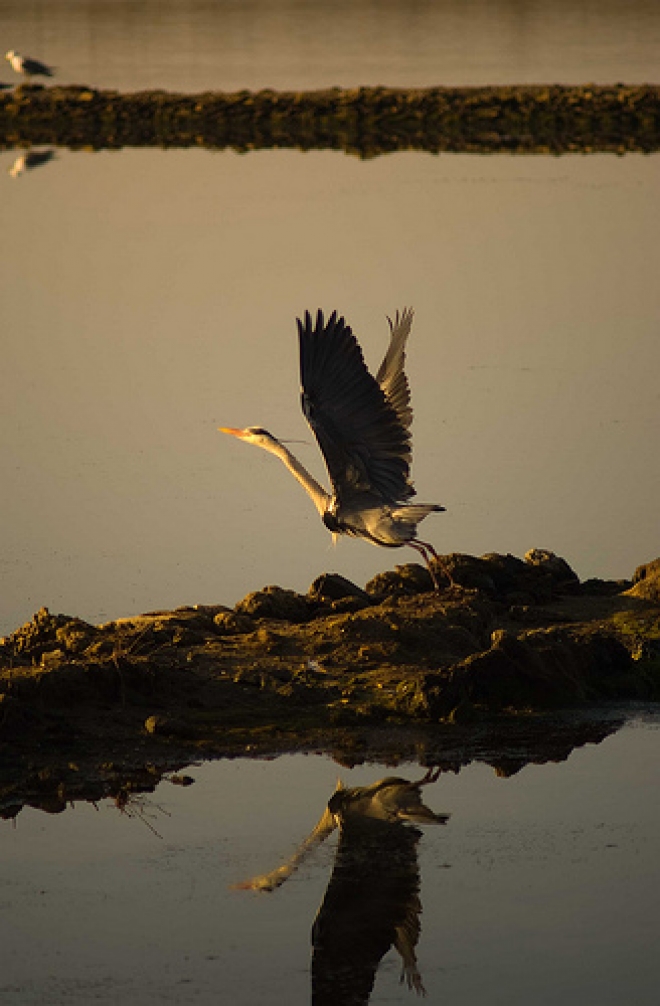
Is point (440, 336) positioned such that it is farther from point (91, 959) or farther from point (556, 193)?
point (91, 959)

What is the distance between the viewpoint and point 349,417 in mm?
11969

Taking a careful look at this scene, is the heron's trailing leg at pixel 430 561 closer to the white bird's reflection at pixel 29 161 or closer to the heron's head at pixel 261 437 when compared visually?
the heron's head at pixel 261 437

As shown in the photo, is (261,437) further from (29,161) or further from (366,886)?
(29,161)

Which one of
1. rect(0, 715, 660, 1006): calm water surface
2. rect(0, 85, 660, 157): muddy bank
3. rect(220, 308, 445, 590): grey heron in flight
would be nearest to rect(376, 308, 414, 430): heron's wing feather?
rect(220, 308, 445, 590): grey heron in flight

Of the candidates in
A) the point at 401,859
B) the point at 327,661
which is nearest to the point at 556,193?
the point at 327,661

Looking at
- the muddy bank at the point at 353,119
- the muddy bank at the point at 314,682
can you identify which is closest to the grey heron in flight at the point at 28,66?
the muddy bank at the point at 353,119

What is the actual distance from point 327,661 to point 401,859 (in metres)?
2.41

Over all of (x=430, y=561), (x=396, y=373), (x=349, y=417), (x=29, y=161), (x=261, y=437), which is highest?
(x=29, y=161)

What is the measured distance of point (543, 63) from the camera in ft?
164

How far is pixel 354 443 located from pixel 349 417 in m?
0.23

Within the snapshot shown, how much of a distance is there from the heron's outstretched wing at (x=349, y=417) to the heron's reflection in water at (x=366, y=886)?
2558 millimetres

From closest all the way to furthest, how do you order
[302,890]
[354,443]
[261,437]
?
1. [302,890]
2. [354,443]
3. [261,437]

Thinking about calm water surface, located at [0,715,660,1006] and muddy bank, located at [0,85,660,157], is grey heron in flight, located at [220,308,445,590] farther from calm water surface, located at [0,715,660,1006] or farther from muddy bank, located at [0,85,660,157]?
muddy bank, located at [0,85,660,157]

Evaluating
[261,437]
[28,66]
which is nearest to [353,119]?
[28,66]
